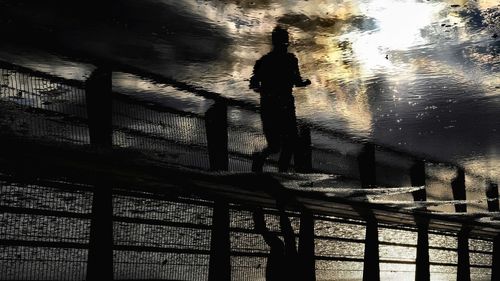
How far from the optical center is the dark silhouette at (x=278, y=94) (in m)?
6.09

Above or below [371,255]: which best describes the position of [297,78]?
above

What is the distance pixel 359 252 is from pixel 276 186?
6839 mm

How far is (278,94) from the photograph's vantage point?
20.6ft

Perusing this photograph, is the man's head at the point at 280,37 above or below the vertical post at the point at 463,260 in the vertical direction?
above

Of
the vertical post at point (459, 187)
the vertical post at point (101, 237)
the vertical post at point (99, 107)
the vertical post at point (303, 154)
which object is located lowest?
the vertical post at point (459, 187)

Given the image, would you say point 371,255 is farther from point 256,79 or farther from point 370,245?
point 256,79

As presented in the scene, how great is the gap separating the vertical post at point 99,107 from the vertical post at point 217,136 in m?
1.57

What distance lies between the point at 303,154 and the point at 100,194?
→ 4140mm

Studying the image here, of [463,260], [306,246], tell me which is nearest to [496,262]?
[463,260]

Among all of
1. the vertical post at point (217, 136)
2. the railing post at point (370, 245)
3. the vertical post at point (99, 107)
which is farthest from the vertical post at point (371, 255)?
the vertical post at point (99, 107)

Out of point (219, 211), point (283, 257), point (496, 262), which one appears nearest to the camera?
point (283, 257)

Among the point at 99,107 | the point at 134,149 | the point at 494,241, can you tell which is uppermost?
the point at 99,107

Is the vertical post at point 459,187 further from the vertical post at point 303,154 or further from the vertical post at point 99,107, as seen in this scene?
the vertical post at point 99,107

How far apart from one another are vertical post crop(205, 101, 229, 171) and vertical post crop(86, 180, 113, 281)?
70.0 inches
